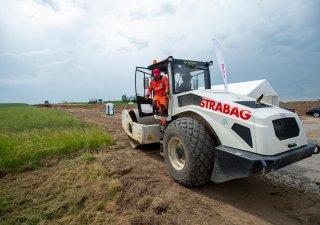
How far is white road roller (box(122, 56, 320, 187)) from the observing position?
3342 millimetres

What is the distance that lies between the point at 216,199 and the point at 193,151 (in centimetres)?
88

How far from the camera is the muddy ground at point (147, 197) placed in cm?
327

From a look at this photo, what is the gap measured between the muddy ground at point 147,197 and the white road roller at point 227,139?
17.9 inches

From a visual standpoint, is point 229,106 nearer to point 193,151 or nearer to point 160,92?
point 193,151

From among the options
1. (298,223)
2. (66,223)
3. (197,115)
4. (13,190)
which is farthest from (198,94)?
(13,190)

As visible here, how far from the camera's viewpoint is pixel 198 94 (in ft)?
14.1

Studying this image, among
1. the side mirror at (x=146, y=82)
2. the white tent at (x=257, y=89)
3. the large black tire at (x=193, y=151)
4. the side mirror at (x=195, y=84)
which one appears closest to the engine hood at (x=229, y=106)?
the large black tire at (x=193, y=151)

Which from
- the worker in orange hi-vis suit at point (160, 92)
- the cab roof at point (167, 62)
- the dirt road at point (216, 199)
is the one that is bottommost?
the dirt road at point (216, 199)

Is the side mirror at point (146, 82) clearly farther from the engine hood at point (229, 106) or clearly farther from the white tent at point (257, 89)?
the white tent at point (257, 89)

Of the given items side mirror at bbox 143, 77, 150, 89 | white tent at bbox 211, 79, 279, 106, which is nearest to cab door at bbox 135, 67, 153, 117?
side mirror at bbox 143, 77, 150, 89

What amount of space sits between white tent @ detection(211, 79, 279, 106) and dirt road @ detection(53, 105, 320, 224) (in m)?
16.6

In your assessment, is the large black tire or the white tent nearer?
the large black tire

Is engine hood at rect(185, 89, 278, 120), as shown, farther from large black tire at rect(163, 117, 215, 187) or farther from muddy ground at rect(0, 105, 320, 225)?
muddy ground at rect(0, 105, 320, 225)

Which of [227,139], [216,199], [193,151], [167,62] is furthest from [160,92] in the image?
[216,199]
